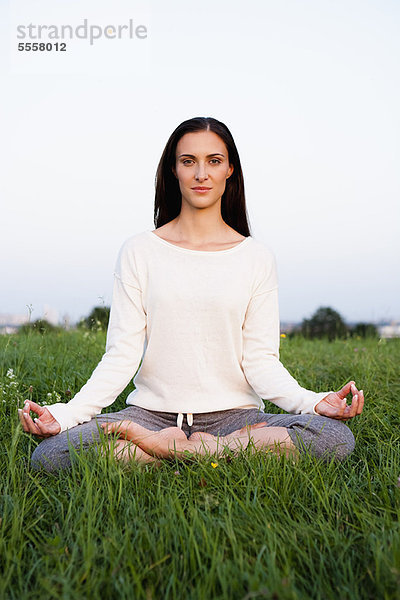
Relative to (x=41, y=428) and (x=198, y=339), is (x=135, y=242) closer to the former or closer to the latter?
(x=198, y=339)

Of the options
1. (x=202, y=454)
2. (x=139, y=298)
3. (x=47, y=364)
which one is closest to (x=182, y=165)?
(x=139, y=298)

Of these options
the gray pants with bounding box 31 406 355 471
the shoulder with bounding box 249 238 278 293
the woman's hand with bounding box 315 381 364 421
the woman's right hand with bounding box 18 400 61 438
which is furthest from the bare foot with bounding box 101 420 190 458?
the shoulder with bounding box 249 238 278 293

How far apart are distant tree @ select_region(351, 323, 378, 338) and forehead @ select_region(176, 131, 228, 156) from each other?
18.7 ft

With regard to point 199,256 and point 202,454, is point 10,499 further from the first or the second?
point 199,256

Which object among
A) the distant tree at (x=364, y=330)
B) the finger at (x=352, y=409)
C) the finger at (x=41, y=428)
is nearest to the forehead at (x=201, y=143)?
the finger at (x=352, y=409)

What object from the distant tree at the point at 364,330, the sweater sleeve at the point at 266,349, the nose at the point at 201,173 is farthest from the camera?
the distant tree at the point at 364,330

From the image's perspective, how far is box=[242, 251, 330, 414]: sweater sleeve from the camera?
3189mm

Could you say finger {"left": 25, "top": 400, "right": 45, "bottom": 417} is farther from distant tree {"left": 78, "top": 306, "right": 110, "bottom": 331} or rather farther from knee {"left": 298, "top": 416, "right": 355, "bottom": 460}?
distant tree {"left": 78, "top": 306, "right": 110, "bottom": 331}

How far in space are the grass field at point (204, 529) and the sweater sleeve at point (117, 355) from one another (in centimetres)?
32

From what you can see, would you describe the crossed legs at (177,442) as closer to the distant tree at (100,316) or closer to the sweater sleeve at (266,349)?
the sweater sleeve at (266,349)

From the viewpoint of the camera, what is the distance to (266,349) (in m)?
3.37

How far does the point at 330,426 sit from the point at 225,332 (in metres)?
0.75

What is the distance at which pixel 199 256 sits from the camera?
338 centimetres

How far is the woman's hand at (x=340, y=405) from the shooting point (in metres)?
2.82
